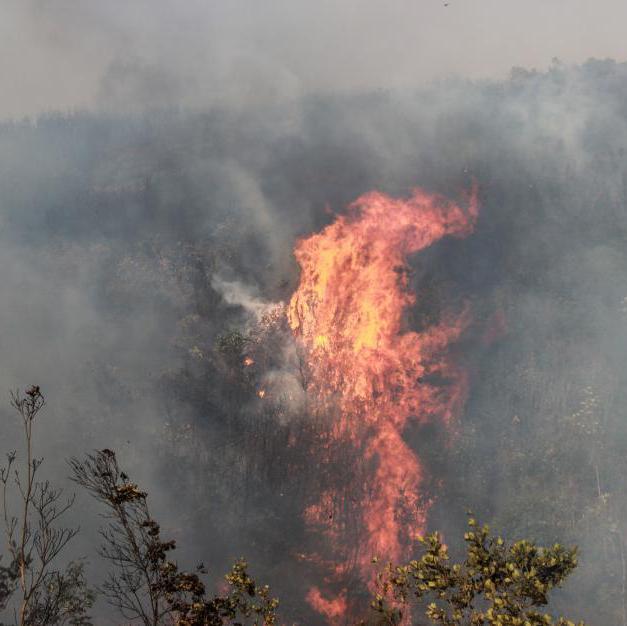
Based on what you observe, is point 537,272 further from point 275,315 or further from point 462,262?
point 275,315

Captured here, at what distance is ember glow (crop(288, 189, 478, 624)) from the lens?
56.9 meters

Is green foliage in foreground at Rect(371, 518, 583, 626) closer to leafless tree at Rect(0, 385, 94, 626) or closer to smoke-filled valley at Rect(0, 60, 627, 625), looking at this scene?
leafless tree at Rect(0, 385, 94, 626)

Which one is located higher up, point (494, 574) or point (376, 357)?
point (376, 357)

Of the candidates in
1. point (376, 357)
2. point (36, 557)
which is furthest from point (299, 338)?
point (36, 557)

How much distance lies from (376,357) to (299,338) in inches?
413

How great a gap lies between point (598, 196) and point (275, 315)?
165 ft

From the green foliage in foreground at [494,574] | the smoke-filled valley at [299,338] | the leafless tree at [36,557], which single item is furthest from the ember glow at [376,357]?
the green foliage in foreground at [494,574]

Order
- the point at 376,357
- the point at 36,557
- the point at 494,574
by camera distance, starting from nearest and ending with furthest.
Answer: the point at 494,574 < the point at 36,557 < the point at 376,357

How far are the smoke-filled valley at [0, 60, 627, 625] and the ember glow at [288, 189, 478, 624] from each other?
2.78ft

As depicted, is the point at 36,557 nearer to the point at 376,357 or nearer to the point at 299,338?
the point at 299,338

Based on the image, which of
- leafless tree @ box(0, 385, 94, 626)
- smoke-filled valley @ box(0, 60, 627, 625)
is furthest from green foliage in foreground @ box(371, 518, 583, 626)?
smoke-filled valley @ box(0, 60, 627, 625)

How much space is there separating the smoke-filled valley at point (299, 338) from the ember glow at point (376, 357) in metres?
0.85

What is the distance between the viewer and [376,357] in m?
70.1

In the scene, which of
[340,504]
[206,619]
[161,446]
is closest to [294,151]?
[161,446]
